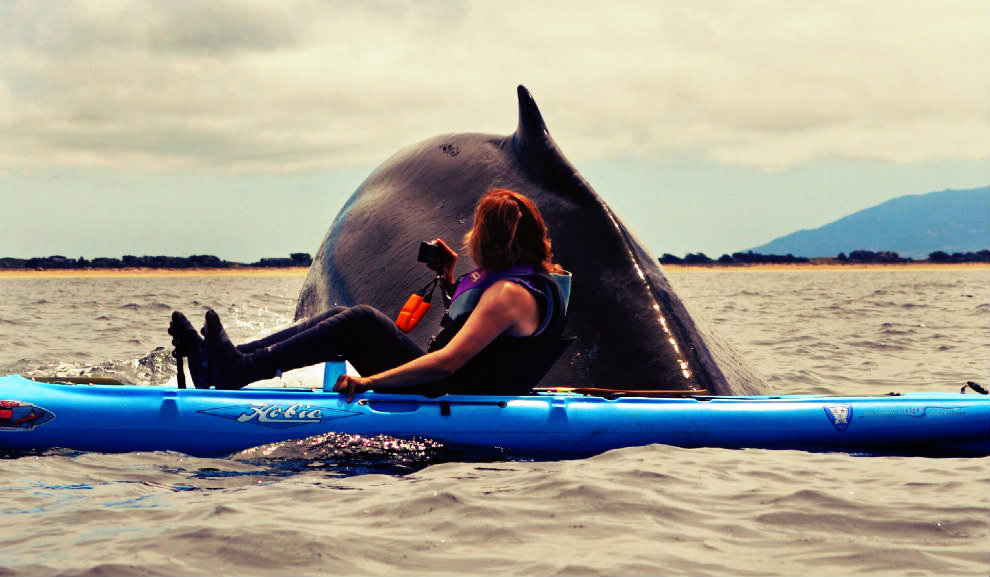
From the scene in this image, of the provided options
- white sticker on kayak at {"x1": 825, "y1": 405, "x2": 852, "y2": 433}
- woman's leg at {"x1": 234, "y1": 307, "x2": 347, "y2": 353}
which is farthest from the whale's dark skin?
woman's leg at {"x1": 234, "y1": 307, "x2": 347, "y2": 353}

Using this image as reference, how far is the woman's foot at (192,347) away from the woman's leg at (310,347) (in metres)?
0.05

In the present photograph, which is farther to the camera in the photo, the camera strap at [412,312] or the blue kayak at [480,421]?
the camera strap at [412,312]

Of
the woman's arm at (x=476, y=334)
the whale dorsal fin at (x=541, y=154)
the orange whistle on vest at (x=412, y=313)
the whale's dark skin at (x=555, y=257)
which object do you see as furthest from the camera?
the whale dorsal fin at (x=541, y=154)

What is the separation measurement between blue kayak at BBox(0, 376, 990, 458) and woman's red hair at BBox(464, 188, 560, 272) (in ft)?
2.56

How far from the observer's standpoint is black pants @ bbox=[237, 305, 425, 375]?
18.2 ft

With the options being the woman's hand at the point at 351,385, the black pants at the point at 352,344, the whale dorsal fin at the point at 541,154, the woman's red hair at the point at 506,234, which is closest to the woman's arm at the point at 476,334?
the woman's hand at the point at 351,385

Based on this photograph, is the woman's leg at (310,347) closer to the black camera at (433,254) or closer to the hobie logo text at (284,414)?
the hobie logo text at (284,414)

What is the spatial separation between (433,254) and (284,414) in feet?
4.01

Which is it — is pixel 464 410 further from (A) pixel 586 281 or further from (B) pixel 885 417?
(B) pixel 885 417

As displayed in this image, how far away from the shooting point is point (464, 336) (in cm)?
532

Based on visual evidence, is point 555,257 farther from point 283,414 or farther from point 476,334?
point 283,414

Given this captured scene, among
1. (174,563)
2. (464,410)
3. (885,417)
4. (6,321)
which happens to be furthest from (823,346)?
(6,321)

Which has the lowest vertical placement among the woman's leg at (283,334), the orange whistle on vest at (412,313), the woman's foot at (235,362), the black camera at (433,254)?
the woman's foot at (235,362)

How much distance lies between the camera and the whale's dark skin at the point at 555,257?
6094mm
